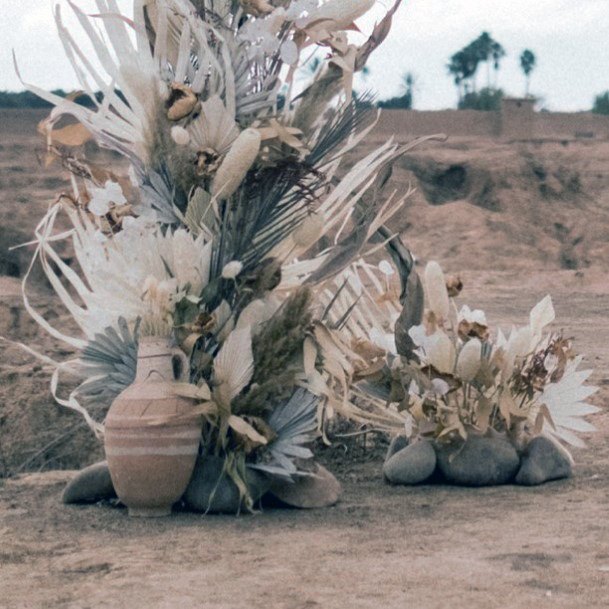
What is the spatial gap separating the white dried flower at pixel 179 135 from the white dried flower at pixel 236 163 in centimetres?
17

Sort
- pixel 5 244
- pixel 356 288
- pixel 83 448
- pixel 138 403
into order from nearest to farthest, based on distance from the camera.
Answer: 1. pixel 138 403
2. pixel 356 288
3. pixel 83 448
4. pixel 5 244

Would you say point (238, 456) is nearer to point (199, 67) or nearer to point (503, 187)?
point (199, 67)

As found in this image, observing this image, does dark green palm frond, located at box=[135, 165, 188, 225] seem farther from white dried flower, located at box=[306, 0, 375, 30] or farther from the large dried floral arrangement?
white dried flower, located at box=[306, 0, 375, 30]

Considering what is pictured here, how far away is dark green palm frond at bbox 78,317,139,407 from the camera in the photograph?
543 cm

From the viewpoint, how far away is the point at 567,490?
5.59 m

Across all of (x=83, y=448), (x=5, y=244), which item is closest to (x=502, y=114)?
(x=5, y=244)

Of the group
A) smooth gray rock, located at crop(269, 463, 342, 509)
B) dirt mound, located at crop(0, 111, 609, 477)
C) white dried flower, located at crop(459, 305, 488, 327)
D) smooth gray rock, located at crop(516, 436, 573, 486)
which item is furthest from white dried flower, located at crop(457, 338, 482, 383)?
dirt mound, located at crop(0, 111, 609, 477)

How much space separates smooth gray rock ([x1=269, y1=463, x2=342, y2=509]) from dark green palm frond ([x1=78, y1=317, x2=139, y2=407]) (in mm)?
725

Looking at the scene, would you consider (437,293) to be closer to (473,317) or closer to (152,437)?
(473,317)

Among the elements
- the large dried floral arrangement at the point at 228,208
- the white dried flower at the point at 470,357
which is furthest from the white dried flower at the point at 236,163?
the white dried flower at the point at 470,357

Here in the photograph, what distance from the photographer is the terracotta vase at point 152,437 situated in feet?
16.8

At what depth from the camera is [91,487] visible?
5.57 metres

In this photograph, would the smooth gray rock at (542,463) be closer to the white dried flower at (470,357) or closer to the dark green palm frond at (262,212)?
the white dried flower at (470,357)

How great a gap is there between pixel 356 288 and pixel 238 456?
1.06 m
